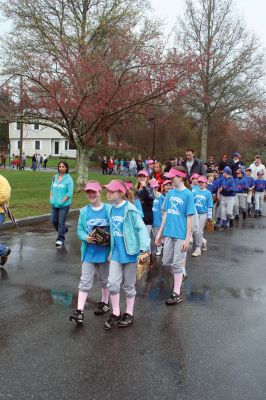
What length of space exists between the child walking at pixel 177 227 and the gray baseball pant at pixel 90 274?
0.98m

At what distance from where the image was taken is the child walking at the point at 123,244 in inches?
183

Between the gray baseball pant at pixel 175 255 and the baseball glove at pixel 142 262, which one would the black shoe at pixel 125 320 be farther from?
the gray baseball pant at pixel 175 255

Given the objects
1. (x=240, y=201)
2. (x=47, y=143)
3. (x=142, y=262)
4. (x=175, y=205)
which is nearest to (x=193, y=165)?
(x=175, y=205)

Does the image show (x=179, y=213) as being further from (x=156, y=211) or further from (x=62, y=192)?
(x=62, y=192)

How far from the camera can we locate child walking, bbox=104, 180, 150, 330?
4.64 metres

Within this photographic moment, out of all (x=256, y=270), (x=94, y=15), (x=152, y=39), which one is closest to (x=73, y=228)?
(x=256, y=270)

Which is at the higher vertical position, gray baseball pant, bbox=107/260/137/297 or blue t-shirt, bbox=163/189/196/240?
A: blue t-shirt, bbox=163/189/196/240

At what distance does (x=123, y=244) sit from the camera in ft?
15.3

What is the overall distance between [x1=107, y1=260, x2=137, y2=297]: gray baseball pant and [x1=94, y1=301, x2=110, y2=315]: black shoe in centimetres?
49

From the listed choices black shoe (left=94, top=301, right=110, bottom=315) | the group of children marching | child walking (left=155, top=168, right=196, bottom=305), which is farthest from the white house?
black shoe (left=94, top=301, right=110, bottom=315)

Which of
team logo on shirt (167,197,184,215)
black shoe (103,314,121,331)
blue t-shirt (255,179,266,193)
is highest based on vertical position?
team logo on shirt (167,197,184,215)

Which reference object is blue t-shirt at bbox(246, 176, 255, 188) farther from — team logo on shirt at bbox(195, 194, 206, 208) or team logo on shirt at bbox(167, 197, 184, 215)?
team logo on shirt at bbox(167, 197, 184, 215)

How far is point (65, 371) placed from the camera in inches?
144

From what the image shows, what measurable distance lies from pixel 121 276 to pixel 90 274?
36 cm
